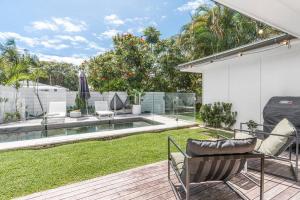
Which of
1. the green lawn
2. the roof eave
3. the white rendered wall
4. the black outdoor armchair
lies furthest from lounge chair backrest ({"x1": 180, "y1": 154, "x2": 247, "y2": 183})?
the white rendered wall

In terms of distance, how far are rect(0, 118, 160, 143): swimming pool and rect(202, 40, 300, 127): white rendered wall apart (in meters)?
3.47

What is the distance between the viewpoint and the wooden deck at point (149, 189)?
9.12 feet

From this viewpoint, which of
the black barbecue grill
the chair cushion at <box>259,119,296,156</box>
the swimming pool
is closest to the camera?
the chair cushion at <box>259,119,296,156</box>

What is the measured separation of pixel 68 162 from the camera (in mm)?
4199

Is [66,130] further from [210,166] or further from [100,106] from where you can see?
[210,166]

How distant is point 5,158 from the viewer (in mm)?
4430

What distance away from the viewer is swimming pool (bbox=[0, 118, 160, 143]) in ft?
22.2

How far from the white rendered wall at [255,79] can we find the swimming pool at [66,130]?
347 cm

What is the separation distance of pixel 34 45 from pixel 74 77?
10.7 m

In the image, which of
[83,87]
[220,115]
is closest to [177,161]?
[220,115]

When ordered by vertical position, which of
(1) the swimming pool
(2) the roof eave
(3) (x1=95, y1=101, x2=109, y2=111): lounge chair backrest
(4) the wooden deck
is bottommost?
(4) the wooden deck

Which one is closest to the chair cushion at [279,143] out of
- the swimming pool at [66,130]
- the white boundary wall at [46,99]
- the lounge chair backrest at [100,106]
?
the swimming pool at [66,130]

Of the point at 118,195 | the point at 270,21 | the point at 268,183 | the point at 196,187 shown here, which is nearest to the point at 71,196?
the point at 118,195

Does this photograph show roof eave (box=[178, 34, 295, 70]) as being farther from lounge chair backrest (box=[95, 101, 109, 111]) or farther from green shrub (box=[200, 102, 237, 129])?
lounge chair backrest (box=[95, 101, 109, 111])
